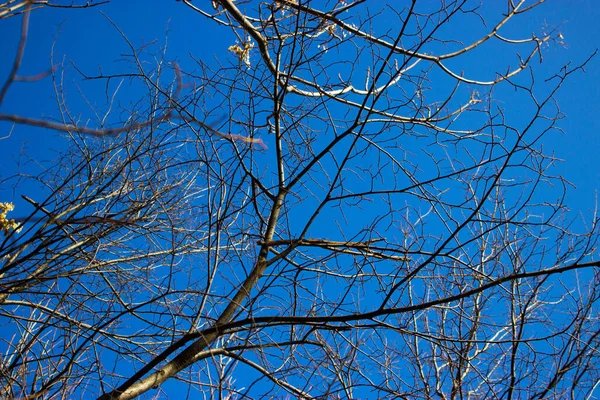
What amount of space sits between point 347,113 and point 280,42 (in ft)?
2.54

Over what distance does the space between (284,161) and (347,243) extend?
680 millimetres

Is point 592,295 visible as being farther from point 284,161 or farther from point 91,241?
point 91,241

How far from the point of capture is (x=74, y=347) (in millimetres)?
2473

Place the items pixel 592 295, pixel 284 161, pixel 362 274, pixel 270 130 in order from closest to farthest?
pixel 362 274 < pixel 284 161 < pixel 270 130 < pixel 592 295

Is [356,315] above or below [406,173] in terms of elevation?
below

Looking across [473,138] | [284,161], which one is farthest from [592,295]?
[284,161]

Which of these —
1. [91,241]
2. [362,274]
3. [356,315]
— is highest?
[91,241]

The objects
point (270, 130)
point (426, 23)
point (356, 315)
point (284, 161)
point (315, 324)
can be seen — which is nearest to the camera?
point (356, 315)

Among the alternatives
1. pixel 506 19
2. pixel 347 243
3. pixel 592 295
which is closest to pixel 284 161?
pixel 347 243

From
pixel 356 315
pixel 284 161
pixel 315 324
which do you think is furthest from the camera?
pixel 284 161

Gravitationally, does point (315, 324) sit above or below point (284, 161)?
below

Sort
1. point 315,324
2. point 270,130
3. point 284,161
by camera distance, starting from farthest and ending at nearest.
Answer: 1. point 270,130
2. point 284,161
3. point 315,324

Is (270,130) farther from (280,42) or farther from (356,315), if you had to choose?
(356,315)

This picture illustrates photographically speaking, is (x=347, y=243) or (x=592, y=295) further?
(x=592, y=295)
